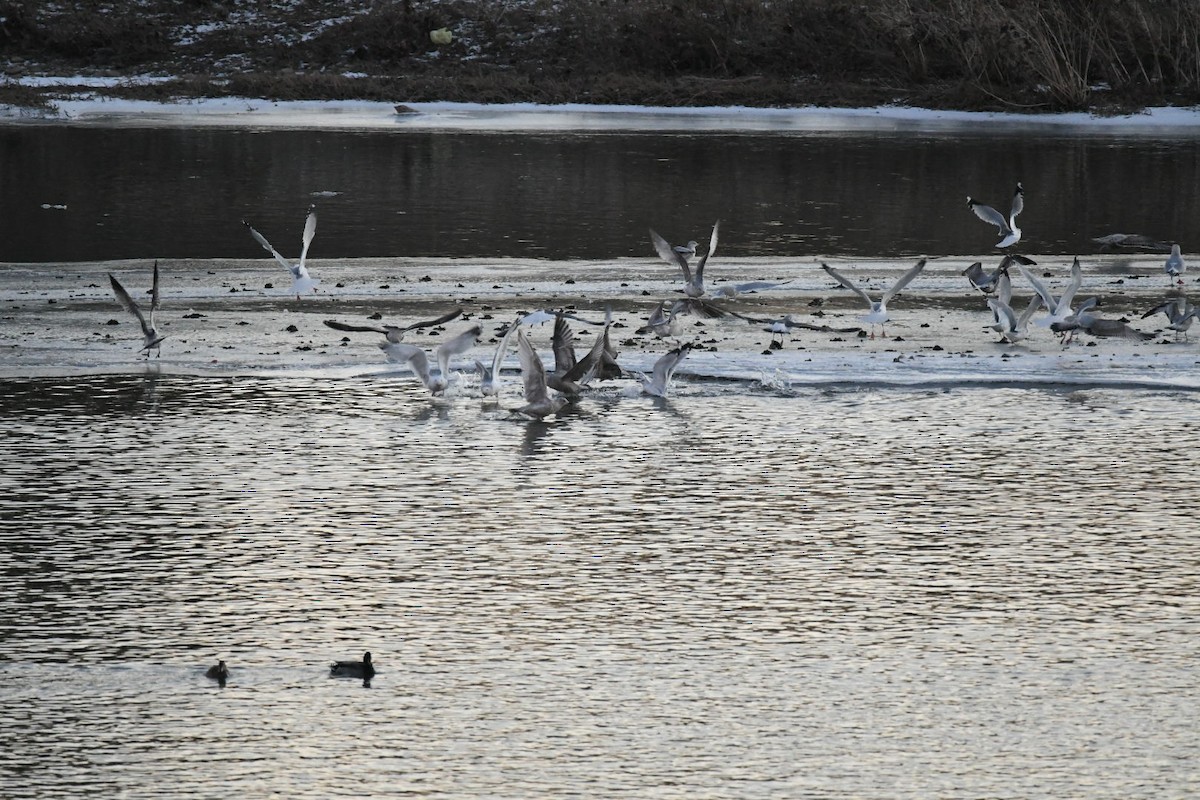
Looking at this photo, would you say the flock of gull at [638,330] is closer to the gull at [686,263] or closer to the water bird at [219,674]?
the gull at [686,263]

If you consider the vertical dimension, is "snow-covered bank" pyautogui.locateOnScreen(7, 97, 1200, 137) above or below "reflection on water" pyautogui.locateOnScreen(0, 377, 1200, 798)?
above

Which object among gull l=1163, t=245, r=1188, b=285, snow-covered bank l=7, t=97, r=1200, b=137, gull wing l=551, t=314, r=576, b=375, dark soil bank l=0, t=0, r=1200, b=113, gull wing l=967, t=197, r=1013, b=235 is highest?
dark soil bank l=0, t=0, r=1200, b=113

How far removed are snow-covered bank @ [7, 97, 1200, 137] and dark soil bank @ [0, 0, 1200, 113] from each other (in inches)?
44.6

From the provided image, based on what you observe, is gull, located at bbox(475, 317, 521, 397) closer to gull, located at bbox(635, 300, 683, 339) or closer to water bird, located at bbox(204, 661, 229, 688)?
gull, located at bbox(635, 300, 683, 339)

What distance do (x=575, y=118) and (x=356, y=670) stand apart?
100 feet

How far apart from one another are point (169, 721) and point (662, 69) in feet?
133

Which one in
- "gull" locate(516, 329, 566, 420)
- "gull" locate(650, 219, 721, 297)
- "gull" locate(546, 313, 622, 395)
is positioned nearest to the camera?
"gull" locate(516, 329, 566, 420)

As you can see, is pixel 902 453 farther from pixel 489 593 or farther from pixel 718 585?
pixel 489 593

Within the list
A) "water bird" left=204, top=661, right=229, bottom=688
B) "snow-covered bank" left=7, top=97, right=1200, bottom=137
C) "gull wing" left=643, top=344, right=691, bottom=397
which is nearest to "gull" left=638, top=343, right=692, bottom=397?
"gull wing" left=643, top=344, right=691, bottom=397

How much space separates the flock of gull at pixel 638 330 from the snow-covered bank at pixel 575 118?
745 inches

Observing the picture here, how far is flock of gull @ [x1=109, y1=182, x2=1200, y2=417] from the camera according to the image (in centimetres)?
1084

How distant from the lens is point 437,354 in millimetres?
10984

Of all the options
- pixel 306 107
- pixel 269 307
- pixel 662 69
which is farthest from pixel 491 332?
pixel 662 69

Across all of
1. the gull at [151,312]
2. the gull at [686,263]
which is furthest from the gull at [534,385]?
the gull at [686,263]
